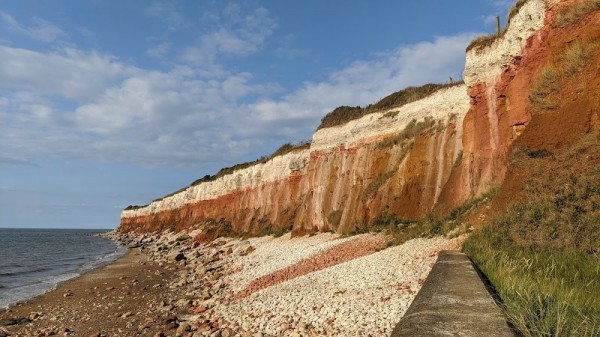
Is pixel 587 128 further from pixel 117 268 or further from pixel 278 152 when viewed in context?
pixel 278 152

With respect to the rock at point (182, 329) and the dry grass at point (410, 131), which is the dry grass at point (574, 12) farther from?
the rock at point (182, 329)

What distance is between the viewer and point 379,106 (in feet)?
130

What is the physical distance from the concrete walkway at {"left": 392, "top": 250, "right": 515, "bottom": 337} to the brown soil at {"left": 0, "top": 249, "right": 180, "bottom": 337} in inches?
401

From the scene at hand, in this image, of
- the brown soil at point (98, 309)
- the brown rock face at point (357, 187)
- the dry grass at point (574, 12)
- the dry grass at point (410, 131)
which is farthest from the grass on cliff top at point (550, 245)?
the dry grass at point (410, 131)

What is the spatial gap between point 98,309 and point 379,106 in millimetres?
30328

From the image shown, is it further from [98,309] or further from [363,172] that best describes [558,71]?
[98,309]

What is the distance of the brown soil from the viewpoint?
1491cm

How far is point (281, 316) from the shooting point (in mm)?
11695

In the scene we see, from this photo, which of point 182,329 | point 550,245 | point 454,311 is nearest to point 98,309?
point 182,329

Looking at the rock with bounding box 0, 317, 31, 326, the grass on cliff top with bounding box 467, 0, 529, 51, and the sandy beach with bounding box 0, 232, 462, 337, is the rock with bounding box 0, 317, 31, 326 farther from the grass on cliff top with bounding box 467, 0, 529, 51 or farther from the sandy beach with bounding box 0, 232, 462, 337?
the grass on cliff top with bounding box 467, 0, 529, 51

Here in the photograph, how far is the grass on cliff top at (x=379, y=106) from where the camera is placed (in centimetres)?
3451

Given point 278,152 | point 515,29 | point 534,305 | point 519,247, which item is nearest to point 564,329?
point 534,305

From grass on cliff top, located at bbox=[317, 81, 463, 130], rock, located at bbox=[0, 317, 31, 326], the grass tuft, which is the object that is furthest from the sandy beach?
grass on cliff top, located at bbox=[317, 81, 463, 130]

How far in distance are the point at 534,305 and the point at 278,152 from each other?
49230 millimetres
